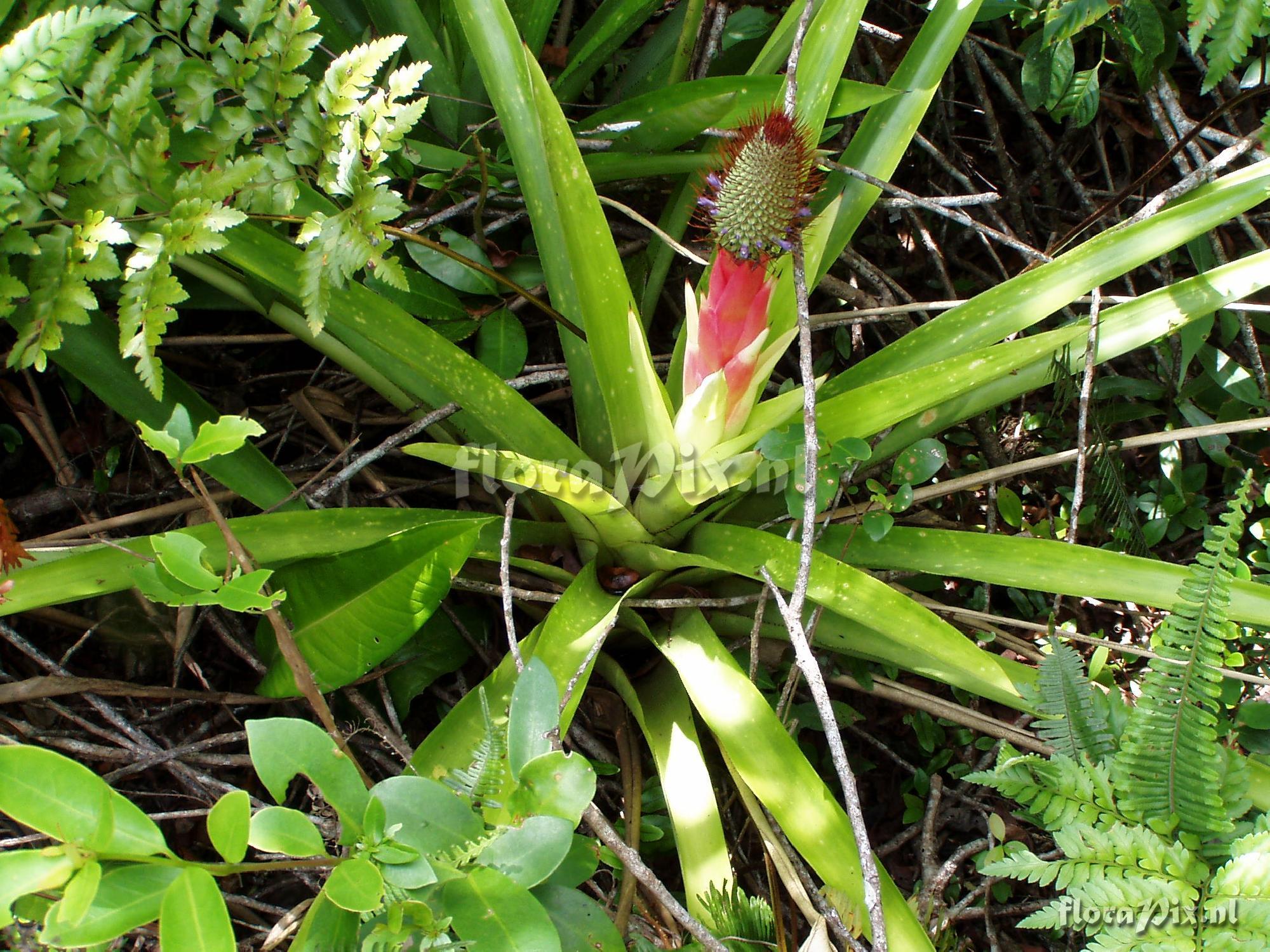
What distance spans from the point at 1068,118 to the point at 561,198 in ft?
4.76

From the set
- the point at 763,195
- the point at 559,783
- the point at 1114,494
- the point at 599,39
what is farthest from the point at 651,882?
the point at 599,39

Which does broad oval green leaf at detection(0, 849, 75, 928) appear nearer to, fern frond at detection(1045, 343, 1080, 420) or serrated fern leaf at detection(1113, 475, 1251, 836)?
serrated fern leaf at detection(1113, 475, 1251, 836)

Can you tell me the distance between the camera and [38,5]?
116cm

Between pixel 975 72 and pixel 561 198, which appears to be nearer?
pixel 561 198

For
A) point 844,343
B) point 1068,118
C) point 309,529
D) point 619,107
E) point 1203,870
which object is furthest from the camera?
point 1068,118

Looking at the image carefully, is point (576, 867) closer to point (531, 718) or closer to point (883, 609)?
point (531, 718)

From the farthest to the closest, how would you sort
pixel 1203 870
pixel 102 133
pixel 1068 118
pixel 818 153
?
pixel 1068 118
pixel 818 153
pixel 102 133
pixel 1203 870

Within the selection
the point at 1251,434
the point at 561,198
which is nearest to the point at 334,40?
the point at 561,198

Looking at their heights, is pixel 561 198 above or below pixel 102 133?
below

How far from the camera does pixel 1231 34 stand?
131cm

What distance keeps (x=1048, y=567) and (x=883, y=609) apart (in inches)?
11.1

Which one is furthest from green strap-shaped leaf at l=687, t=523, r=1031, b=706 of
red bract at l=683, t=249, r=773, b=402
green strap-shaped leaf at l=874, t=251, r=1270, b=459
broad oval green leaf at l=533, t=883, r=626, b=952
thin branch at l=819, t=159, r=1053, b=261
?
thin branch at l=819, t=159, r=1053, b=261

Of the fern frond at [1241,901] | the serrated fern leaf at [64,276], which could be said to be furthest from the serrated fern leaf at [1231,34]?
the serrated fern leaf at [64,276]

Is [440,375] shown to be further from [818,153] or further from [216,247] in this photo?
[818,153]
